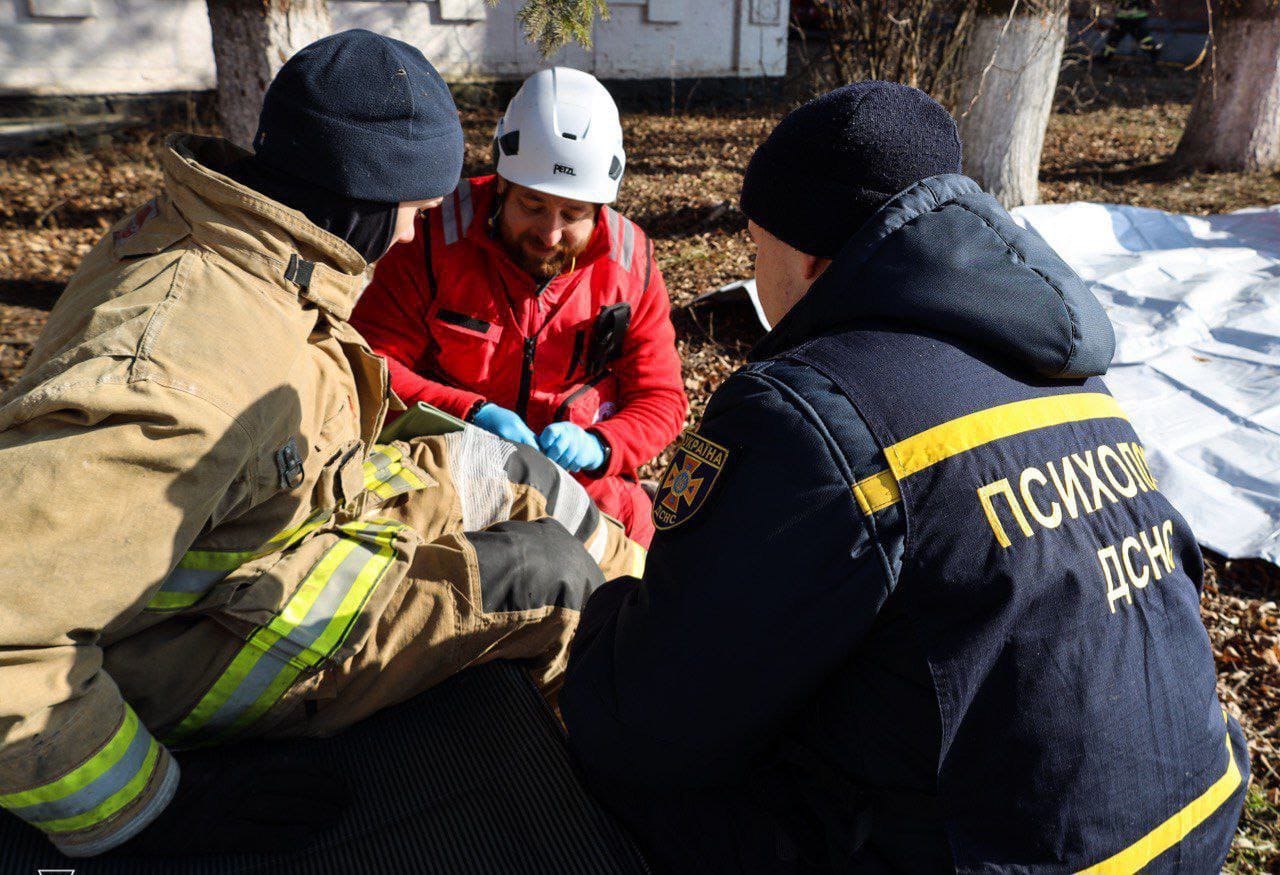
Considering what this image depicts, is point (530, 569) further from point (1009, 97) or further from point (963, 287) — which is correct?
point (1009, 97)

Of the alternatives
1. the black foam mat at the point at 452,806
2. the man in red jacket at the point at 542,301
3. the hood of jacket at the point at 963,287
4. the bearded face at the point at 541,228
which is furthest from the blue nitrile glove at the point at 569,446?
the hood of jacket at the point at 963,287

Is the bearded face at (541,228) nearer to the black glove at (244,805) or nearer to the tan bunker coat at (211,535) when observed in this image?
the tan bunker coat at (211,535)

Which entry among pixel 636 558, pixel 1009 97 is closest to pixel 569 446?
pixel 636 558

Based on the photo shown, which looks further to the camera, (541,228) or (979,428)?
(541,228)

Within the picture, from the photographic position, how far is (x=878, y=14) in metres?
6.30

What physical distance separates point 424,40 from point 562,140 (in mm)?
8123

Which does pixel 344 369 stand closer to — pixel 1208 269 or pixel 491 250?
pixel 491 250

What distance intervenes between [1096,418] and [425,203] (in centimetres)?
148

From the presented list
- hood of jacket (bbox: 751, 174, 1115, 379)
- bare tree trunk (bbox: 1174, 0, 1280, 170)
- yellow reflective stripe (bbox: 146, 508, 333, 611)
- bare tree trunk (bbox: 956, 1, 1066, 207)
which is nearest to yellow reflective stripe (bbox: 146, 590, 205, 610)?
yellow reflective stripe (bbox: 146, 508, 333, 611)

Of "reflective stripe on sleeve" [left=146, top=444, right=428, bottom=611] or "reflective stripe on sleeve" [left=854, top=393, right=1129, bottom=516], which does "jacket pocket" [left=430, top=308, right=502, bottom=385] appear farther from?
"reflective stripe on sleeve" [left=854, top=393, right=1129, bottom=516]

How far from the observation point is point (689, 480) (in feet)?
4.41

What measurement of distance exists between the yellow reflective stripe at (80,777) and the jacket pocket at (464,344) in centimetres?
172

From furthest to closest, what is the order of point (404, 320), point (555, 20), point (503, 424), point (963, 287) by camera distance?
point (555, 20), point (404, 320), point (503, 424), point (963, 287)

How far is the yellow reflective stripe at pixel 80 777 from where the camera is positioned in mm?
1452
